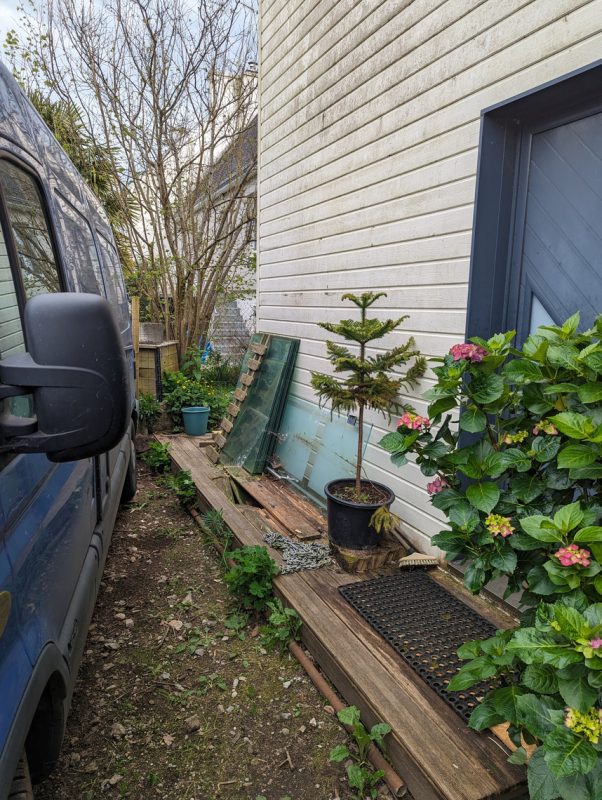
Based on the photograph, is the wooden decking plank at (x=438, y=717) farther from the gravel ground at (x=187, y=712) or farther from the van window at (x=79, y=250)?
the van window at (x=79, y=250)

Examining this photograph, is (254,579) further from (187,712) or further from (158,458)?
(158,458)

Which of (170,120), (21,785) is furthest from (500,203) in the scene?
(170,120)

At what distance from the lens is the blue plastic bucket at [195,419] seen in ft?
20.3

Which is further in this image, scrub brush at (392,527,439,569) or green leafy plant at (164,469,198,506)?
green leafy plant at (164,469,198,506)

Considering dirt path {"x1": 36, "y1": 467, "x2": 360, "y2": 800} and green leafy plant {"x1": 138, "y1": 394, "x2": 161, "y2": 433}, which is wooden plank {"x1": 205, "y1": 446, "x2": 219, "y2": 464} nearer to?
green leafy plant {"x1": 138, "y1": 394, "x2": 161, "y2": 433}

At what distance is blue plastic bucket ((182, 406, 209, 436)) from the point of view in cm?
618

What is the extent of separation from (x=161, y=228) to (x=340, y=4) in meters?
5.49

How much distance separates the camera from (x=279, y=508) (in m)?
3.81

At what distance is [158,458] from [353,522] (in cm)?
308

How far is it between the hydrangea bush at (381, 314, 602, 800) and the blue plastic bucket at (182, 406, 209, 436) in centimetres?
453

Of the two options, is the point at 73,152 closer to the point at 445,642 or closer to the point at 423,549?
A: the point at 423,549

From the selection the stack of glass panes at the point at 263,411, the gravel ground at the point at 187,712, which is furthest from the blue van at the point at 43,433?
the stack of glass panes at the point at 263,411

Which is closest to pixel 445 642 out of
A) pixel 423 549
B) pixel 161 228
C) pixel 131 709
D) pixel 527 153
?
pixel 423 549

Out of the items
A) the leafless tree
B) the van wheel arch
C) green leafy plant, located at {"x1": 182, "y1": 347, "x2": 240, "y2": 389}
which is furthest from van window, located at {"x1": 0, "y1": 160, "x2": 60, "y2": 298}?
the leafless tree
